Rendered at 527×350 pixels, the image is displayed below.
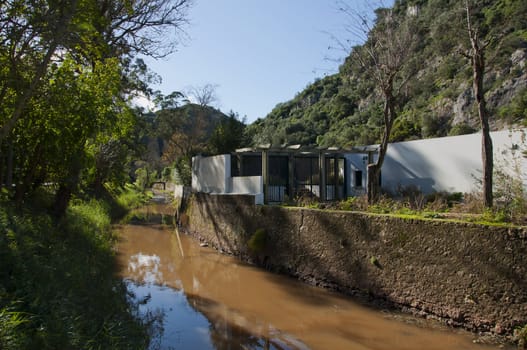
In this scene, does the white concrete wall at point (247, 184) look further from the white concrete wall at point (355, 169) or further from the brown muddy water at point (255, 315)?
the white concrete wall at point (355, 169)

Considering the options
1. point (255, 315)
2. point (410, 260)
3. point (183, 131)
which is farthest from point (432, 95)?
point (255, 315)

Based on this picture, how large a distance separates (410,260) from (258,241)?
5.87 m

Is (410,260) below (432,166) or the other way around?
below

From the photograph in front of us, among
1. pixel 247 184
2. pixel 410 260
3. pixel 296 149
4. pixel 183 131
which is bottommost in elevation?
pixel 410 260

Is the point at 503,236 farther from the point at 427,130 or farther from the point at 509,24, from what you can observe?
the point at 427,130

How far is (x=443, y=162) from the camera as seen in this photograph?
15750 millimetres

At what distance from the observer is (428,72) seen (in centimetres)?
3775

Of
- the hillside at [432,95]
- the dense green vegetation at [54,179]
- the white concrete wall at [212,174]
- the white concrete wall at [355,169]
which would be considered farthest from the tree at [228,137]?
the dense green vegetation at [54,179]

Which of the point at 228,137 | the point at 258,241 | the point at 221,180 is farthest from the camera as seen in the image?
the point at 228,137

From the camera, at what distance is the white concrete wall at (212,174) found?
17.9m

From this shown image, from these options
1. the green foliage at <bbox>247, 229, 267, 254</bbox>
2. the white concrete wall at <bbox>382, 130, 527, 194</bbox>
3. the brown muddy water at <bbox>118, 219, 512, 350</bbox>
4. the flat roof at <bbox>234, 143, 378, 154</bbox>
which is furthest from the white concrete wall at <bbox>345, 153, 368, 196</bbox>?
the brown muddy water at <bbox>118, 219, 512, 350</bbox>

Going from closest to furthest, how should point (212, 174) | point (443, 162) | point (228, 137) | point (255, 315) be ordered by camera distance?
point (255, 315) → point (443, 162) → point (212, 174) → point (228, 137)

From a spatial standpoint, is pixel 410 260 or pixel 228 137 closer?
pixel 410 260

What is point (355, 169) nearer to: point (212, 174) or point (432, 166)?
point (432, 166)
